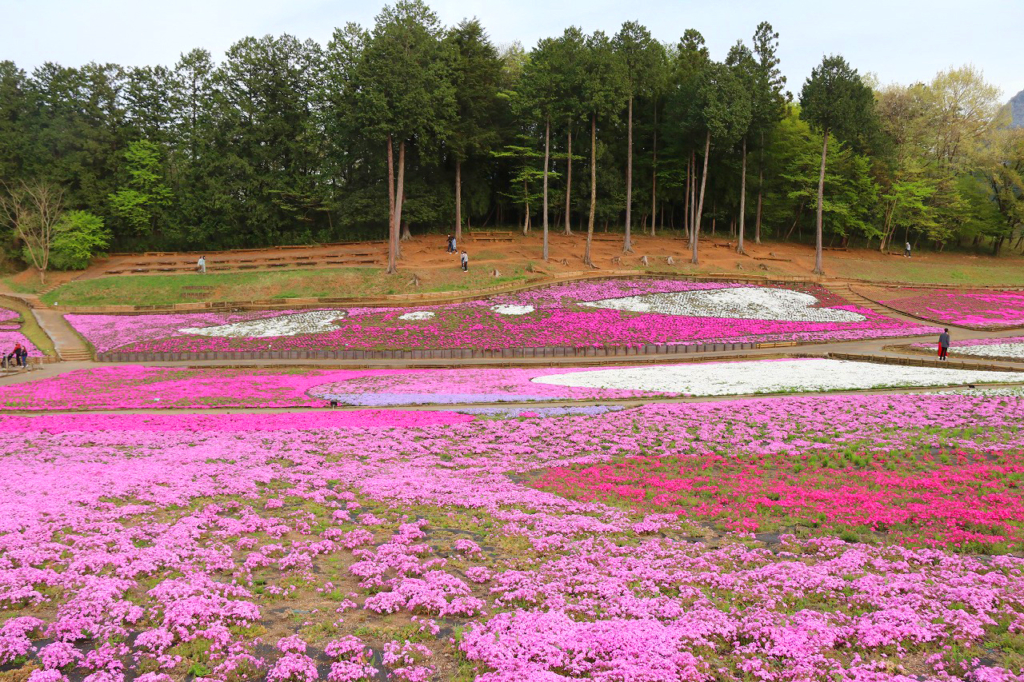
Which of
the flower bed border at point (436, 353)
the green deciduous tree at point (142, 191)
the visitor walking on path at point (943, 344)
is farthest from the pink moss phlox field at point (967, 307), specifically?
the green deciduous tree at point (142, 191)

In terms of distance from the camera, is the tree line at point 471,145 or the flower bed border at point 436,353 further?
the tree line at point 471,145

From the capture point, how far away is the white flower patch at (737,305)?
4256 centimetres

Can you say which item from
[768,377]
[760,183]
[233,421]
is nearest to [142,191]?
[233,421]

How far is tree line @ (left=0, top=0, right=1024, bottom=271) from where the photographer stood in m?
55.8

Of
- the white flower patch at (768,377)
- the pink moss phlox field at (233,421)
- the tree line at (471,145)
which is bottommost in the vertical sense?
the pink moss phlox field at (233,421)

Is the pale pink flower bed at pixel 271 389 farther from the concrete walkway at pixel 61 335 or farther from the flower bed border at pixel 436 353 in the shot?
the concrete walkway at pixel 61 335

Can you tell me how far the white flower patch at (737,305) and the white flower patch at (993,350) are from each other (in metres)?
8.78

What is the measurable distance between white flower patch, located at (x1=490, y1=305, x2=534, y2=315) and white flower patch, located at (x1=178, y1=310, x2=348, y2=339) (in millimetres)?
10308

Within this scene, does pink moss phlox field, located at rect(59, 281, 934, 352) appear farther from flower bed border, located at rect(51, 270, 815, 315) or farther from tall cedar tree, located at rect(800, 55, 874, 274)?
tall cedar tree, located at rect(800, 55, 874, 274)

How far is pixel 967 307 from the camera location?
44844 mm

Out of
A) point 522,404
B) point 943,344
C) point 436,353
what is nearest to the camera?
point 522,404

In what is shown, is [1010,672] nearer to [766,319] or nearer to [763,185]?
[766,319]

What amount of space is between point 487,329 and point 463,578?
97.6ft

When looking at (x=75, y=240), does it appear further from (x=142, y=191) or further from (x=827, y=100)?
(x=827, y=100)
